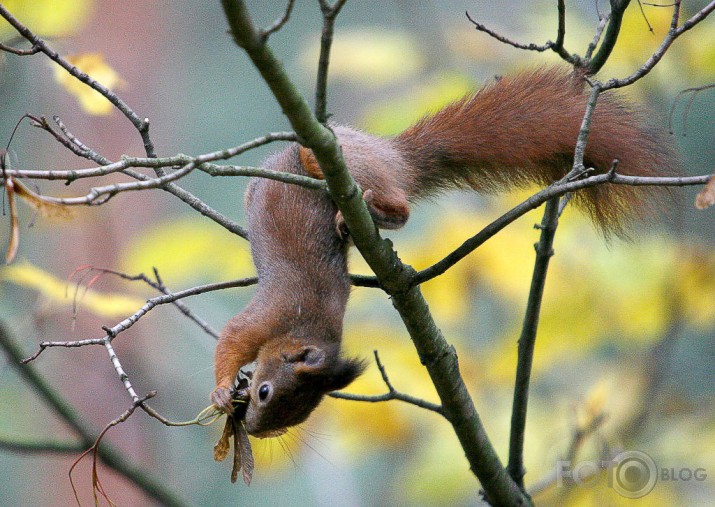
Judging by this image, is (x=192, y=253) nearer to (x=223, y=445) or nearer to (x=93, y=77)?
(x=93, y=77)

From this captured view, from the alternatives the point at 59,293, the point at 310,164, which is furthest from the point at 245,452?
the point at 59,293

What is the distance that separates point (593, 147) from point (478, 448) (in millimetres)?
1128

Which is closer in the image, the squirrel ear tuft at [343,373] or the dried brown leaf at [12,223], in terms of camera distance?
the dried brown leaf at [12,223]

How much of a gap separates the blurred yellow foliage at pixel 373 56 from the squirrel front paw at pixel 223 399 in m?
2.35

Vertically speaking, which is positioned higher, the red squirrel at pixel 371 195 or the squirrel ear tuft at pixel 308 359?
the red squirrel at pixel 371 195

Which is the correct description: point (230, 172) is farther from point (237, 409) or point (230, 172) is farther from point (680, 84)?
point (680, 84)

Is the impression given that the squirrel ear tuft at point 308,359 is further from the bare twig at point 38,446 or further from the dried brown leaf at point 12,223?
the dried brown leaf at point 12,223

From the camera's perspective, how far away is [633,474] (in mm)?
3584

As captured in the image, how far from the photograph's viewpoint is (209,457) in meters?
7.32

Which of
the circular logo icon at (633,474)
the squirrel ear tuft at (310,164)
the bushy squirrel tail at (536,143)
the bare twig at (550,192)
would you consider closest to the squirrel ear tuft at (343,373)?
the bare twig at (550,192)

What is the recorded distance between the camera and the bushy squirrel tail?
9.52 feet

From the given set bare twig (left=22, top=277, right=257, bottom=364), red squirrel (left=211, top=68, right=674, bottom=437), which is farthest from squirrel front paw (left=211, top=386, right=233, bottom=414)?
bare twig (left=22, top=277, right=257, bottom=364)

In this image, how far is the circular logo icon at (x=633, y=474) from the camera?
11.4ft

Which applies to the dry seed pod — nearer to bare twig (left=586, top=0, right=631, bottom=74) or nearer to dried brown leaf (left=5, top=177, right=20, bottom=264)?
dried brown leaf (left=5, top=177, right=20, bottom=264)
